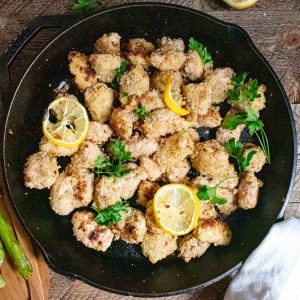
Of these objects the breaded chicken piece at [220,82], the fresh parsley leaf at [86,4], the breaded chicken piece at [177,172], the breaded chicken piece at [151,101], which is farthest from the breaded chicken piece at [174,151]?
the fresh parsley leaf at [86,4]

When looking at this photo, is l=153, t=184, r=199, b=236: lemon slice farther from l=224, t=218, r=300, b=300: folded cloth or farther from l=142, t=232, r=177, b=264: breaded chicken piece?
l=224, t=218, r=300, b=300: folded cloth

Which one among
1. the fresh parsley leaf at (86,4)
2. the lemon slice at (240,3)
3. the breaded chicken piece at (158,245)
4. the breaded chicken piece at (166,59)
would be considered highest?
the fresh parsley leaf at (86,4)

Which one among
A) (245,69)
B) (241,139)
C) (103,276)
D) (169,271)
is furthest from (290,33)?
(103,276)

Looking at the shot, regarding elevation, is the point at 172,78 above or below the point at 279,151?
above

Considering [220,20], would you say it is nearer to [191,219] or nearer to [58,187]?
[191,219]

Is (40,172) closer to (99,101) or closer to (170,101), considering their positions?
(99,101)

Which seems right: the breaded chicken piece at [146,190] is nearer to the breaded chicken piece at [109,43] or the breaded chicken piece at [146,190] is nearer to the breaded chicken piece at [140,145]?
the breaded chicken piece at [140,145]

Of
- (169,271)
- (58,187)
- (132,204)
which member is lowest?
(169,271)
